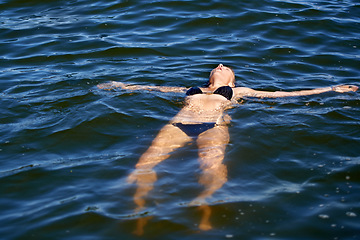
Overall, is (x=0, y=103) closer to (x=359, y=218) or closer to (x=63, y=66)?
(x=63, y=66)

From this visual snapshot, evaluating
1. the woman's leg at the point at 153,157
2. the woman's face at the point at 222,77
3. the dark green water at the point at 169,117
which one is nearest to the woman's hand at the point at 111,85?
the dark green water at the point at 169,117

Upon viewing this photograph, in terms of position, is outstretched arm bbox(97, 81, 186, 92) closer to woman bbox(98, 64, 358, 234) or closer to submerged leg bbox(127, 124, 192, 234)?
woman bbox(98, 64, 358, 234)

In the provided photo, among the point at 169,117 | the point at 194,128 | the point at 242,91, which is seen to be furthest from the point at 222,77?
the point at 194,128

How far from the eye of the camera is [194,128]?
628 cm

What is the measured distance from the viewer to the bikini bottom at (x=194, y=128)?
6.18 meters

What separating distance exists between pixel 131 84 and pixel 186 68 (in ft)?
Answer: 5.30

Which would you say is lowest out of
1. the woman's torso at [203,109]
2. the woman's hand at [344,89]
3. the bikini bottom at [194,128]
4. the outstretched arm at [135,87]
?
the bikini bottom at [194,128]

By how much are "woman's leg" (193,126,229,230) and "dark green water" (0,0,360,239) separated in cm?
9

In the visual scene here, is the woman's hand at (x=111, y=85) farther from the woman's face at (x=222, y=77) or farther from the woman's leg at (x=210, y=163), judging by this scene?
the woman's leg at (x=210, y=163)

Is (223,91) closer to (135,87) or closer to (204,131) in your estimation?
(204,131)

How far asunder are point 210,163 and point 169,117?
1673 mm

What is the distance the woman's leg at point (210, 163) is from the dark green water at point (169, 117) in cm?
9

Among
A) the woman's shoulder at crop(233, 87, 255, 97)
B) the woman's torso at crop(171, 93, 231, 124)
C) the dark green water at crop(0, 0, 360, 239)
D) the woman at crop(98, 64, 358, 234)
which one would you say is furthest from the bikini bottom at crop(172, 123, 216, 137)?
the woman's shoulder at crop(233, 87, 255, 97)

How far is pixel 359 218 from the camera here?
4488mm
